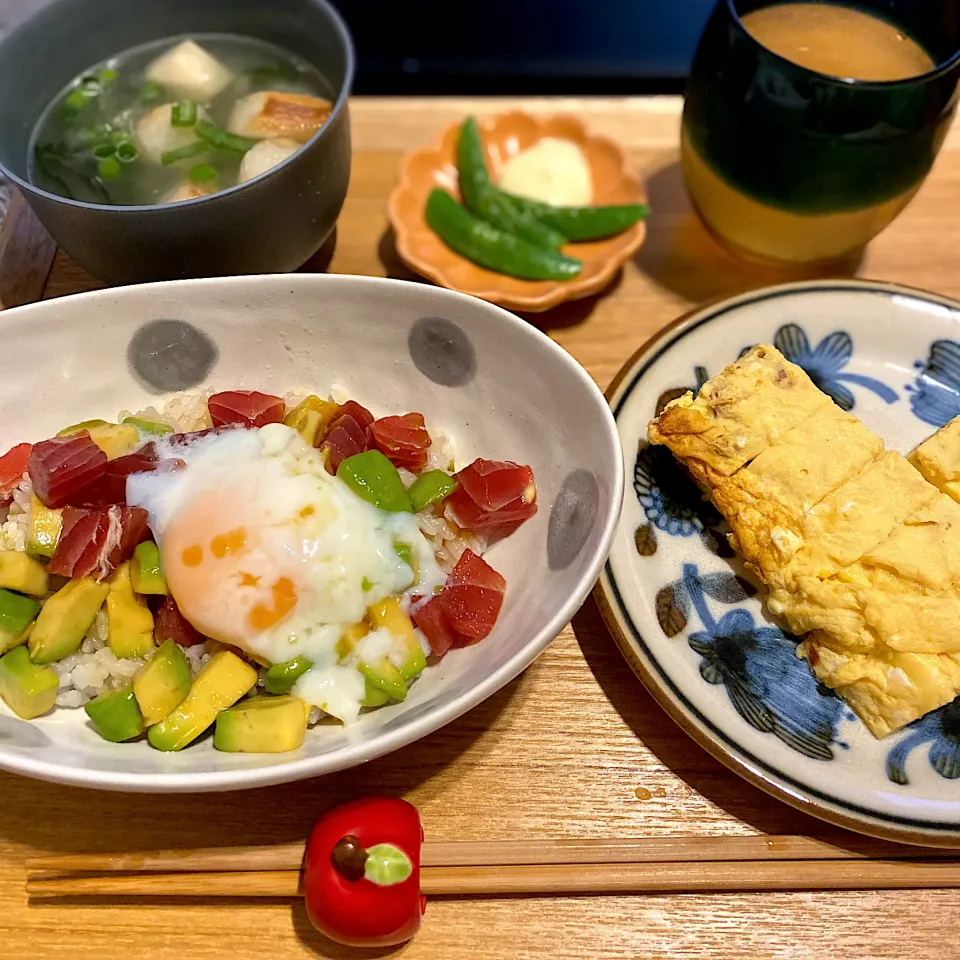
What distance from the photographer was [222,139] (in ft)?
7.89

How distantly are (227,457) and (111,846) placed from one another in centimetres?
80

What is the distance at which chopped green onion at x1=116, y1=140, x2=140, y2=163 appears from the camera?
2.35 meters

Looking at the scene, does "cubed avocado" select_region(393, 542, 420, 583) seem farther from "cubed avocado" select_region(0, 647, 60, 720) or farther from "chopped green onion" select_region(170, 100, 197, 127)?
"chopped green onion" select_region(170, 100, 197, 127)

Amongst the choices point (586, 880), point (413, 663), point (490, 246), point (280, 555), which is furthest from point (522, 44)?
point (586, 880)

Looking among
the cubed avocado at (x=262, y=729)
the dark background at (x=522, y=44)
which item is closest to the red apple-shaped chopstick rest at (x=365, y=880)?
the cubed avocado at (x=262, y=729)

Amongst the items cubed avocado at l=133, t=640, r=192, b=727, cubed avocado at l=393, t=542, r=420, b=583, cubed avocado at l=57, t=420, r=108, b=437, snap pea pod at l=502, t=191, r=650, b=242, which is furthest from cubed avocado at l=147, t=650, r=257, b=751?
snap pea pod at l=502, t=191, r=650, b=242

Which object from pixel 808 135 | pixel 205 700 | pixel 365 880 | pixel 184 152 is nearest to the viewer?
pixel 365 880

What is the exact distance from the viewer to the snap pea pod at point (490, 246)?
2504mm

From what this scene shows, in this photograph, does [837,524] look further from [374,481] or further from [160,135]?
[160,135]

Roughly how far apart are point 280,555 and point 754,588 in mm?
1085

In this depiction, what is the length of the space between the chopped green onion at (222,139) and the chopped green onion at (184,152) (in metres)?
0.02

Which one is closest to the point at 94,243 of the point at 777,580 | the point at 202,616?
the point at 202,616

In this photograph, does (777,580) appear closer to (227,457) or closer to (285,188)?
(227,457)

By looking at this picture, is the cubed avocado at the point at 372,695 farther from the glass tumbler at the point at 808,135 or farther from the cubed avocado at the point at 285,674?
the glass tumbler at the point at 808,135
